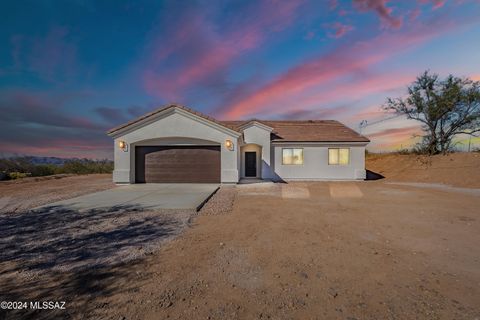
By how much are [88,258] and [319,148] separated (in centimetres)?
1519

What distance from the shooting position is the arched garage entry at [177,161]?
12773mm

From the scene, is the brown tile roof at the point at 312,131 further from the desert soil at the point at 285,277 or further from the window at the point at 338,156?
the desert soil at the point at 285,277

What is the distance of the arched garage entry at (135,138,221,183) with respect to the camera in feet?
41.9

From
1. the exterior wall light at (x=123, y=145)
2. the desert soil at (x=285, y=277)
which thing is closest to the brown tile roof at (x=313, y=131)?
the exterior wall light at (x=123, y=145)

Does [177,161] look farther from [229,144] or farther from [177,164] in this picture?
[229,144]

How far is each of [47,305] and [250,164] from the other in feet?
48.9

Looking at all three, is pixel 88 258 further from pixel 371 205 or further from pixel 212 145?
pixel 212 145

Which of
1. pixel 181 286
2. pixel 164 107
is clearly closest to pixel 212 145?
pixel 164 107

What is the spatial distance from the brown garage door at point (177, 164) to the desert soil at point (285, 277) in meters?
7.42

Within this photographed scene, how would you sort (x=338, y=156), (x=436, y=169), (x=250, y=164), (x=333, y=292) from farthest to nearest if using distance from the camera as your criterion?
1. (x=436, y=169)
2. (x=250, y=164)
3. (x=338, y=156)
4. (x=333, y=292)

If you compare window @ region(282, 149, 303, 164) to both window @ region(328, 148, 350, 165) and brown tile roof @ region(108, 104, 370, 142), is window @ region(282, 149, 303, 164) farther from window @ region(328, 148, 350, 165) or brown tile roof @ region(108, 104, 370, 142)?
window @ region(328, 148, 350, 165)

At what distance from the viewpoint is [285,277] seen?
10.0 feet

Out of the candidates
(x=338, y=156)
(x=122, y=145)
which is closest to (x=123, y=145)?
(x=122, y=145)

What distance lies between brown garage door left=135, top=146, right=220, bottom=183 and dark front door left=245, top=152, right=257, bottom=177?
4.54 m
